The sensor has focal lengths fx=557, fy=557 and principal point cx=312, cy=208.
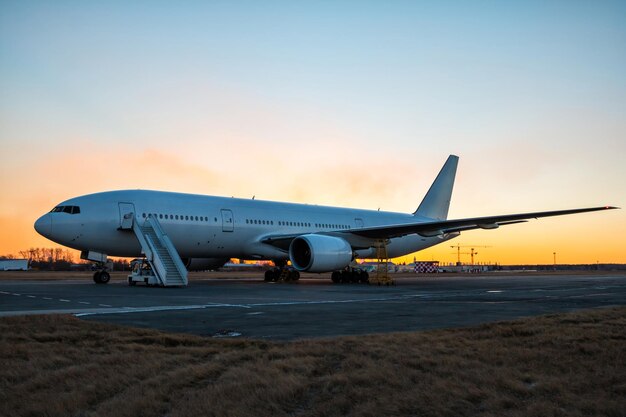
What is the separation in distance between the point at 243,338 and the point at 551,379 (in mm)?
4052

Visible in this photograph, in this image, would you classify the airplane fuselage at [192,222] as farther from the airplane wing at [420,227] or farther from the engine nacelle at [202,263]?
→ the engine nacelle at [202,263]

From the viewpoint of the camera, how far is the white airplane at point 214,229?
2319cm

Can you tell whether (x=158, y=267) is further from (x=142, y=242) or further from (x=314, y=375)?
(x=314, y=375)

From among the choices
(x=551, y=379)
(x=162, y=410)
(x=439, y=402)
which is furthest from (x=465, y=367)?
(x=162, y=410)

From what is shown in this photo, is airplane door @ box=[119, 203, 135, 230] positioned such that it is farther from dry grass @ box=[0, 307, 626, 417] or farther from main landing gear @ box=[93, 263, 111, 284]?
dry grass @ box=[0, 307, 626, 417]

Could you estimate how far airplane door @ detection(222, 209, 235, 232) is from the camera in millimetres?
26977

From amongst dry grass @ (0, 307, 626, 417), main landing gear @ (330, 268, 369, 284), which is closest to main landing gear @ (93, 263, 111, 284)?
main landing gear @ (330, 268, 369, 284)

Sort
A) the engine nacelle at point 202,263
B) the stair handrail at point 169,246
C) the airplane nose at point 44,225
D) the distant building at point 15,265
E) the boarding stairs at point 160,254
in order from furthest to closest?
the distant building at point 15,265
the engine nacelle at point 202,263
the airplane nose at point 44,225
the stair handrail at point 169,246
the boarding stairs at point 160,254

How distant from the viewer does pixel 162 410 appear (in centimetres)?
443

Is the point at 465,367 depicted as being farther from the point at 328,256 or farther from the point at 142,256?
the point at 142,256

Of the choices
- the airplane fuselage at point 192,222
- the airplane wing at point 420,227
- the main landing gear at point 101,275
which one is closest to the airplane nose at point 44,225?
the airplane fuselage at point 192,222

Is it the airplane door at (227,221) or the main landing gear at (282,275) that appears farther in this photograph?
the main landing gear at (282,275)

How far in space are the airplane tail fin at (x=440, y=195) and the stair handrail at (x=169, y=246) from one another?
2108 cm

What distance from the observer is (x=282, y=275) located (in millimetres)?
30438
